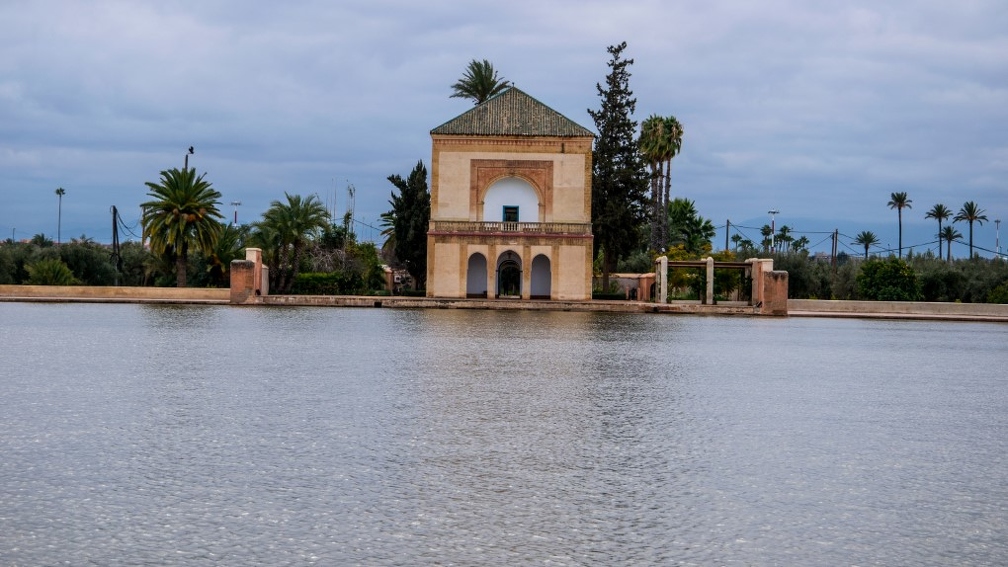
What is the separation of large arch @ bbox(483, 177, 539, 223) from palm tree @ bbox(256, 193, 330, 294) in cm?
856

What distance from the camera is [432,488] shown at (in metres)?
5.94

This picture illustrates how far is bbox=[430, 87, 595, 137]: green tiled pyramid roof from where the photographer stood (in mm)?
43594

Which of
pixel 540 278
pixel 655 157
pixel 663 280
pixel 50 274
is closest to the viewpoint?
pixel 663 280

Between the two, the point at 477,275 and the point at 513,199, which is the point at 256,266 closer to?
the point at 477,275

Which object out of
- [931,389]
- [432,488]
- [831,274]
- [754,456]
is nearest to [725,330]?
[931,389]

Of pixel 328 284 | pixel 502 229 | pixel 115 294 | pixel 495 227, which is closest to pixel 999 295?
pixel 502 229

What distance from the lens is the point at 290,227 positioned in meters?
46.7

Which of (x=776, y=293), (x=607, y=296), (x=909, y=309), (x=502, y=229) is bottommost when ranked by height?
(x=909, y=309)

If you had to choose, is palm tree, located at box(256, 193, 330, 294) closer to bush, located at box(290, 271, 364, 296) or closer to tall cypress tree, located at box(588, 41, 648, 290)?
bush, located at box(290, 271, 364, 296)

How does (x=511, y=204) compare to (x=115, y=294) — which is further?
(x=511, y=204)

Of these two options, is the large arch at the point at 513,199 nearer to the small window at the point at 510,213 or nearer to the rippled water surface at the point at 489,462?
the small window at the point at 510,213

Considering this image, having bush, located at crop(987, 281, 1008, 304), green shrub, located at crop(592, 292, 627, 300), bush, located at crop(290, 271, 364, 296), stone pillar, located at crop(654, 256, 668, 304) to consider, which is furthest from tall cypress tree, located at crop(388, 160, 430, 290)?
bush, located at crop(987, 281, 1008, 304)

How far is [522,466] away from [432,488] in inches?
35.3

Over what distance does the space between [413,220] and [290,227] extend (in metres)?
5.58
